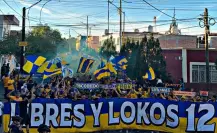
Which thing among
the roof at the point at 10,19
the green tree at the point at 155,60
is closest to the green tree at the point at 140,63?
the green tree at the point at 155,60

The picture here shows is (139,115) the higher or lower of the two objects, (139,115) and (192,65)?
the lower

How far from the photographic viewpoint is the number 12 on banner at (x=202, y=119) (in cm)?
1270

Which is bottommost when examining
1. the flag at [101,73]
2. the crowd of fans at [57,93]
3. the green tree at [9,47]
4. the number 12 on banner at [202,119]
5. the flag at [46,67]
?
the number 12 on banner at [202,119]

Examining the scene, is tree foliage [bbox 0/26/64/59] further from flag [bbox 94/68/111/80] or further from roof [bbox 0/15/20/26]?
flag [bbox 94/68/111/80]

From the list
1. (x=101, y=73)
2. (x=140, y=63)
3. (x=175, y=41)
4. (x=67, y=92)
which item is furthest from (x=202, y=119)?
(x=175, y=41)

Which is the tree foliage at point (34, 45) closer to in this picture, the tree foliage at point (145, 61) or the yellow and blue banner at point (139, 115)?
the tree foliage at point (145, 61)

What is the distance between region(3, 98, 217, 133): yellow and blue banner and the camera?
12414 millimetres

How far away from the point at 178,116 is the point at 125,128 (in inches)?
74.1

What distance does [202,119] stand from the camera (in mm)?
→ 12719

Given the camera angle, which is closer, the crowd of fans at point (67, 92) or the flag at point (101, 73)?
the crowd of fans at point (67, 92)

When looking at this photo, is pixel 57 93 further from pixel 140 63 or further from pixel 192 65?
pixel 192 65

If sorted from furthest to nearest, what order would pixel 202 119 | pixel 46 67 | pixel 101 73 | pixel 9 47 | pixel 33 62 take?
pixel 9 47, pixel 101 73, pixel 46 67, pixel 33 62, pixel 202 119

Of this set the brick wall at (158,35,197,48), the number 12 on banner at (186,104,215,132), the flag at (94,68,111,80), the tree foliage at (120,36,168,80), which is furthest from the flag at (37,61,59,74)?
the brick wall at (158,35,197,48)

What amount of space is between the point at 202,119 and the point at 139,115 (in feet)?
7.16
